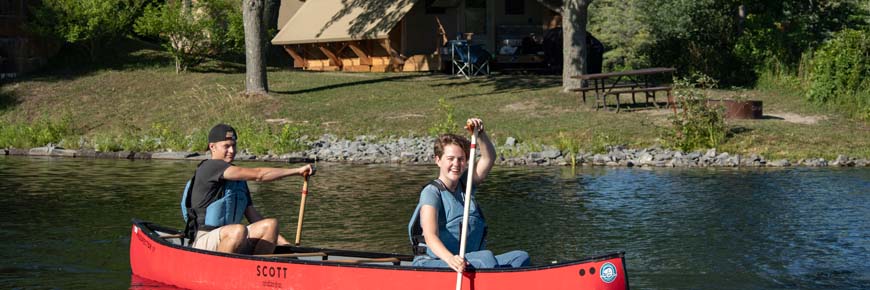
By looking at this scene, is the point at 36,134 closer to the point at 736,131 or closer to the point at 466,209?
the point at 736,131

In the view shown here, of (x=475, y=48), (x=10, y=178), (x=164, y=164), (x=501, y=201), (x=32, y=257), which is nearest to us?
(x=32, y=257)

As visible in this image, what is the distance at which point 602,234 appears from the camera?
16547 millimetres

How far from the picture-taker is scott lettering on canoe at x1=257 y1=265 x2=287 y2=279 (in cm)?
1167

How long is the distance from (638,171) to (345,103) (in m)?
11.7

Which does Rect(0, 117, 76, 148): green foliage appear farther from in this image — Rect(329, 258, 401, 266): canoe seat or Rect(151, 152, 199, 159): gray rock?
Rect(329, 258, 401, 266): canoe seat

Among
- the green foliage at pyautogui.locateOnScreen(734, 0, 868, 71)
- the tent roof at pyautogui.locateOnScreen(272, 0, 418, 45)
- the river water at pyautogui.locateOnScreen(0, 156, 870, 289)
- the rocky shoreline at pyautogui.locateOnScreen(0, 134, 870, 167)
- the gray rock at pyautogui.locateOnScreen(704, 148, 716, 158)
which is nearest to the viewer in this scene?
the river water at pyautogui.locateOnScreen(0, 156, 870, 289)

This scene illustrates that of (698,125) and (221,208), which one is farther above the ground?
(221,208)

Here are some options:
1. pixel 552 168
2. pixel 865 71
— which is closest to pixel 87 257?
pixel 552 168

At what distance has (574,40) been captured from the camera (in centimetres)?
3431

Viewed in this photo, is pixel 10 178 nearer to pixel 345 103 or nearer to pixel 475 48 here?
pixel 345 103

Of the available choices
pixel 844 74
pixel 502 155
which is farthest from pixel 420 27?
pixel 502 155

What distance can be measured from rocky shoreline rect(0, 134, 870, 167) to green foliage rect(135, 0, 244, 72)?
33.2ft

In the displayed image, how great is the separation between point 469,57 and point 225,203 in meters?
28.0

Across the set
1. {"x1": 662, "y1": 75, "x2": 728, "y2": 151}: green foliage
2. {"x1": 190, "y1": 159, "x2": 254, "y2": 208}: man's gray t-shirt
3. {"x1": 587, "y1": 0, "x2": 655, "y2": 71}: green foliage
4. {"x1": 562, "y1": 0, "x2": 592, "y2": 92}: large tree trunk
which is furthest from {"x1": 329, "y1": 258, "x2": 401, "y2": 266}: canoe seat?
{"x1": 587, "y1": 0, "x2": 655, "y2": 71}: green foliage
